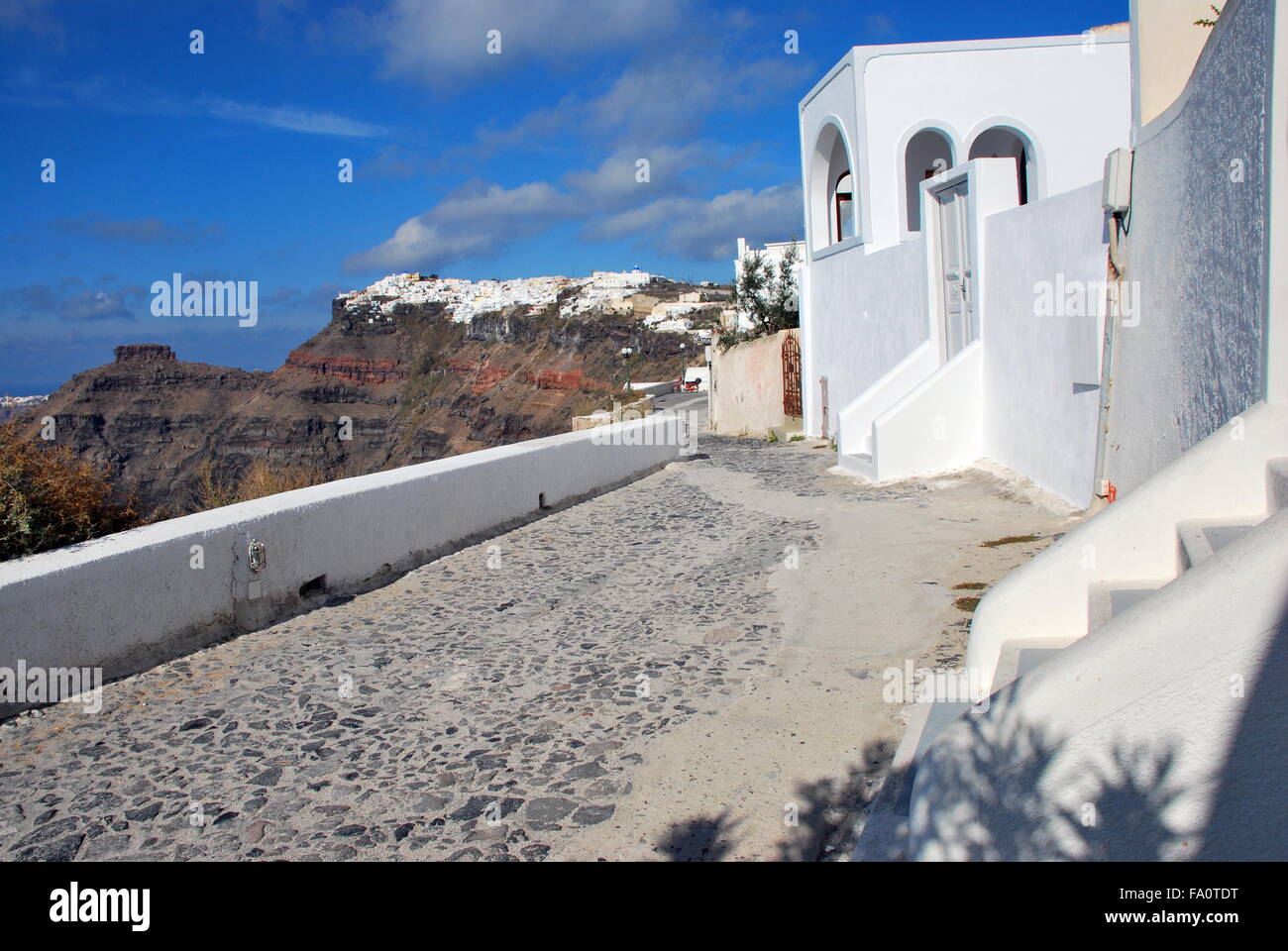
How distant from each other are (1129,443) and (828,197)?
39.0 feet

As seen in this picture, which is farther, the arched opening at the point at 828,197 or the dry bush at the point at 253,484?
the arched opening at the point at 828,197

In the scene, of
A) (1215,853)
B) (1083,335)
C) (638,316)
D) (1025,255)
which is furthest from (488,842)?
(638,316)

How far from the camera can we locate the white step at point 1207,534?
336 cm

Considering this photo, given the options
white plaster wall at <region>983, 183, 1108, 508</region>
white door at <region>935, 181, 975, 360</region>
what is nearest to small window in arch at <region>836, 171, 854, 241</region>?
white door at <region>935, 181, 975, 360</region>

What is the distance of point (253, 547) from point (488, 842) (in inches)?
129

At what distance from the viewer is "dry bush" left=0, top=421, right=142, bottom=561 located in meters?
5.10

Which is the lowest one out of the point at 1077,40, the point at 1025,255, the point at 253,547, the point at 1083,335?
the point at 253,547

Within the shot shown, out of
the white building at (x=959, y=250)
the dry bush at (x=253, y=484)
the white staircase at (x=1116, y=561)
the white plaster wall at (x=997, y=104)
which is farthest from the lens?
the white plaster wall at (x=997, y=104)

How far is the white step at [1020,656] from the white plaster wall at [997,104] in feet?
38.9

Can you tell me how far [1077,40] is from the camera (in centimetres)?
1493

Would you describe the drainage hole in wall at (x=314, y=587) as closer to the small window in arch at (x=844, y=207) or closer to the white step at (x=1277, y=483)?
the white step at (x=1277, y=483)

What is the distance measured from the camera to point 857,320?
600 inches

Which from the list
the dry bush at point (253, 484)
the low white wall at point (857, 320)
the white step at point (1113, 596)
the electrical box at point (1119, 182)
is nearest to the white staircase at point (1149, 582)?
the white step at point (1113, 596)
